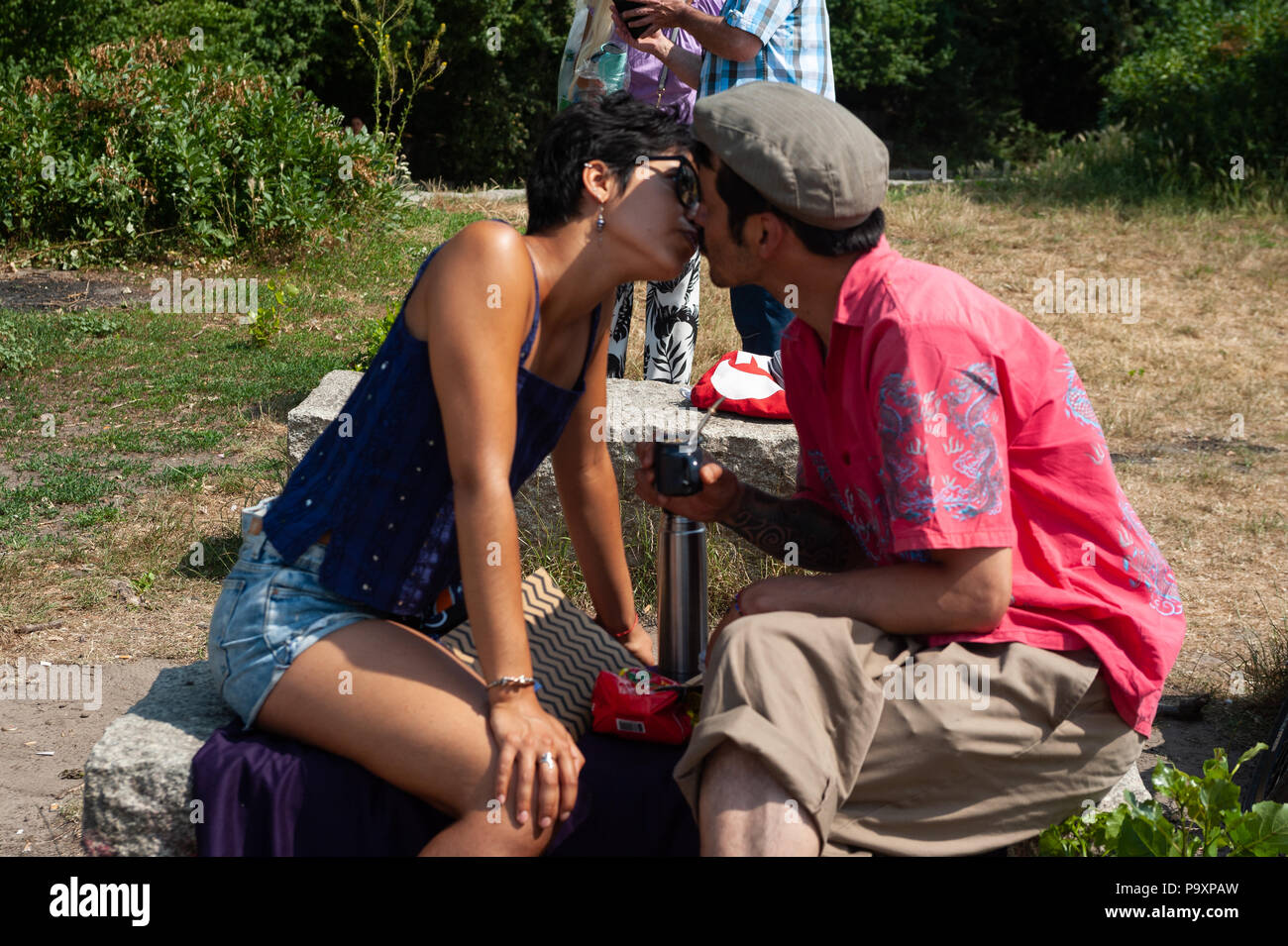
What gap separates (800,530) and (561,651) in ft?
2.02

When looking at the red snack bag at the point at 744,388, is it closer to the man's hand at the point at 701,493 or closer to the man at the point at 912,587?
the man's hand at the point at 701,493

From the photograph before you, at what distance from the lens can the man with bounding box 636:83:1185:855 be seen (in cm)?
208

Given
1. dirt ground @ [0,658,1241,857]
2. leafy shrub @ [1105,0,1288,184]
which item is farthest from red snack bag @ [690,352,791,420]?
leafy shrub @ [1105,0,1288,184]

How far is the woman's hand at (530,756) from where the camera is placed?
7.28 feet

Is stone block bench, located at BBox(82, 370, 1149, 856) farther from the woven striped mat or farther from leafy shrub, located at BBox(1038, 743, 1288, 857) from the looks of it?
the woven striped mat

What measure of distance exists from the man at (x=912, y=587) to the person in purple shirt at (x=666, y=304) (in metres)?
2.70

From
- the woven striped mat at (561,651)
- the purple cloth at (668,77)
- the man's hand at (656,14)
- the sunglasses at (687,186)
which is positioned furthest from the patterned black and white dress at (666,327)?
the sunglasses at (687,186)

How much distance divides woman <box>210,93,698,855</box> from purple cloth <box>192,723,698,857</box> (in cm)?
6

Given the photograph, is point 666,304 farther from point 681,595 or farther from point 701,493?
point 701,493

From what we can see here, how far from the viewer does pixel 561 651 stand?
285cm

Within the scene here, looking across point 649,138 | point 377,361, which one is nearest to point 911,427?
point 649,138

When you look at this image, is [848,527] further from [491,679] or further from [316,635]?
[316,635]

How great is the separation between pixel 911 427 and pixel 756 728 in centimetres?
55

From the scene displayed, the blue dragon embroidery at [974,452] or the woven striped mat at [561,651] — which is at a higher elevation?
the blue dragon embroidery at [974,452]
